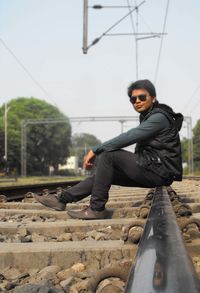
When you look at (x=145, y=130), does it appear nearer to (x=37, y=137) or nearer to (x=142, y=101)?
(x=142, y=101)

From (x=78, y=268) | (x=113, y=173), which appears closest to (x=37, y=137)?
(x=113, y=173)

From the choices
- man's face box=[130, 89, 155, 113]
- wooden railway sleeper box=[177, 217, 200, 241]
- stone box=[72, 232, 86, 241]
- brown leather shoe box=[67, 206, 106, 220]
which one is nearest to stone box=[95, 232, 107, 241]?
stone box=[72, 232, 86, 241]

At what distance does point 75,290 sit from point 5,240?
49.2 inches

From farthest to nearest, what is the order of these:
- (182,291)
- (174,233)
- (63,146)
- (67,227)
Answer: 1. (63,146)
2. (67,227)
3. (174,233)
4. (182,291)

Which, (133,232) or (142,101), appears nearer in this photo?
(133,232)

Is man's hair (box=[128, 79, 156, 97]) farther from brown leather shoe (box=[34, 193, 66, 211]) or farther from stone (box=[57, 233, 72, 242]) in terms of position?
stone (box=[57, 233, 72, 242])

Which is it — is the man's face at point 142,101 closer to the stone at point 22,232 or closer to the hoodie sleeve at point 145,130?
the hoodie sleeve at point 145,130

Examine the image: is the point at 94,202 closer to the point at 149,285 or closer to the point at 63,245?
the point at 63,245

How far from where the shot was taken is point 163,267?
151 centimetres

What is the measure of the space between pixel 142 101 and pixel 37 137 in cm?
6774

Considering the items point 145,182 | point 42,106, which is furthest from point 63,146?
point 145,182

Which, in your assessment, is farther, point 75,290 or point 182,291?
point 75,290

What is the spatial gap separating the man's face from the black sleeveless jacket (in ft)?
0.17

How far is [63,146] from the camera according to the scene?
3115 inches
